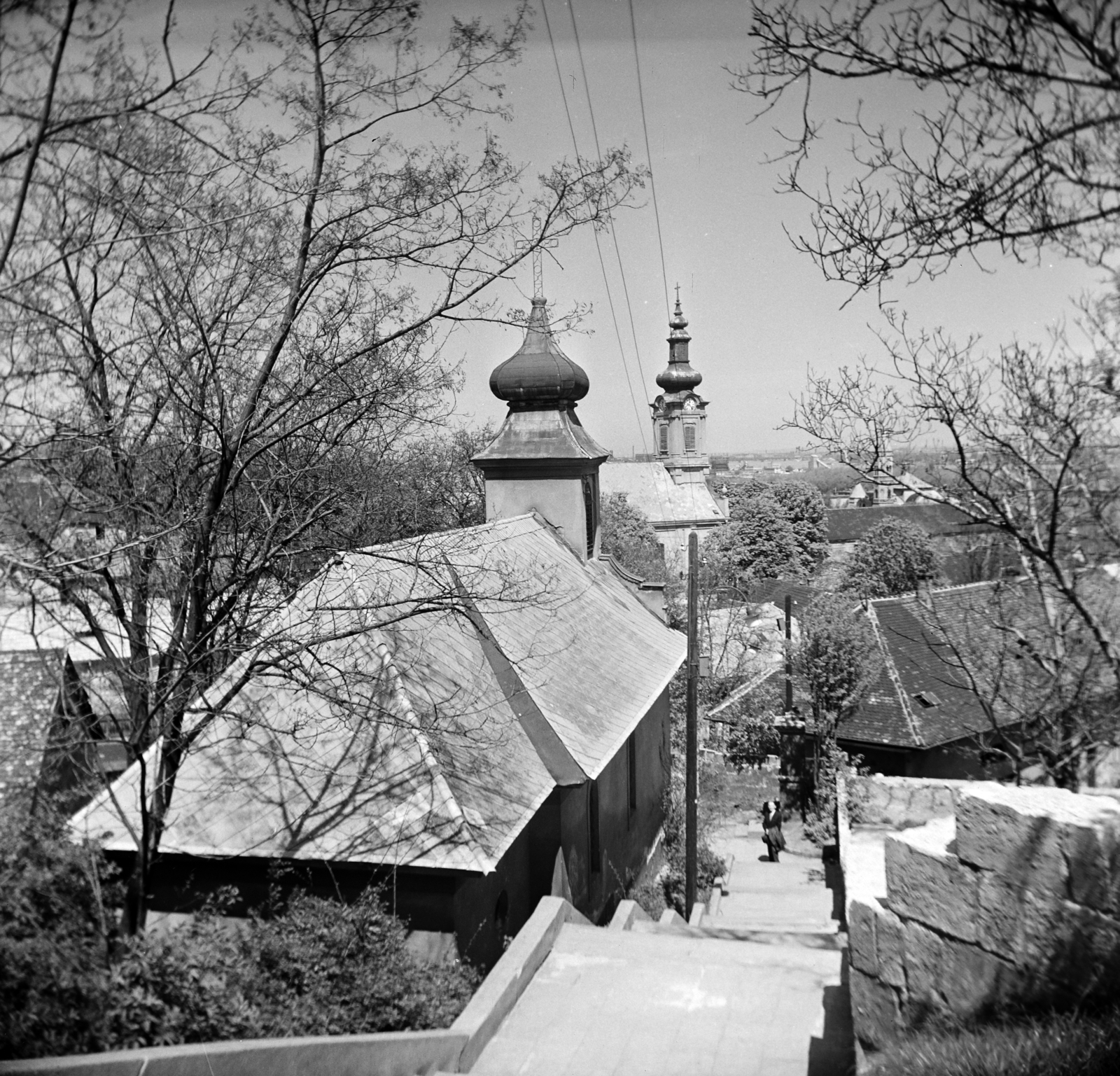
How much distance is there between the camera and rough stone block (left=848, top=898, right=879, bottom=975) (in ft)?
15.5

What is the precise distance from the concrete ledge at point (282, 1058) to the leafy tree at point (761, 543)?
46.1 metres

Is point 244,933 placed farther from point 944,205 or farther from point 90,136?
point 944,205

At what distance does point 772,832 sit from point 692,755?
6.08 meters

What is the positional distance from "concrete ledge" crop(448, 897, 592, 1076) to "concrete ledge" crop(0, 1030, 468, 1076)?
187 millimetres

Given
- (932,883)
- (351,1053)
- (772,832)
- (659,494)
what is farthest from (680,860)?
(659,494)

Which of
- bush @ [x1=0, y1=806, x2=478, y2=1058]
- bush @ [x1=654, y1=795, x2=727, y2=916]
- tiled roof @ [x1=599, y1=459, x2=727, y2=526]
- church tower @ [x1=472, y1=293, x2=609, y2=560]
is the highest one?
tiled roof @ [x1=599, y1=459, x2=727, y2=526]

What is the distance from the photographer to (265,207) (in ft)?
22.0

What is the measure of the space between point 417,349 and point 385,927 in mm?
4819

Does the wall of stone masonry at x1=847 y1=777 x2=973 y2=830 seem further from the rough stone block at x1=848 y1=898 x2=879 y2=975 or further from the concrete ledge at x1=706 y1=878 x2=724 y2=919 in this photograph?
the rough stone block at x1=848 y1=898 x2=879 y2=975

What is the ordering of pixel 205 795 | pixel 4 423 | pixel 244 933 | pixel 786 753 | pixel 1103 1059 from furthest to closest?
pixel 786 753 → pixel 205 795 → pixel 244 933 → pixel 4 423 → pixel 1103 1059

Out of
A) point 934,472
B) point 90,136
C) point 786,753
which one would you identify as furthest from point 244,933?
point 786,753

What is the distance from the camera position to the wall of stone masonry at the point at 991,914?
3.78m

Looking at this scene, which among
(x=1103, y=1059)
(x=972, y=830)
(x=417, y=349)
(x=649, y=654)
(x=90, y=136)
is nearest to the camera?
(x=1103, y=1059)

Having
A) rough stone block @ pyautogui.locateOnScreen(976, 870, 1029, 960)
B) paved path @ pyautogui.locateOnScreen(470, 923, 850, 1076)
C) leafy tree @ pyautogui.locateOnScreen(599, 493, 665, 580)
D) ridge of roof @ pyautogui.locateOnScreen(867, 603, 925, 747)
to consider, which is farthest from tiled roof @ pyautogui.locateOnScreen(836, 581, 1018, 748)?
leafy tree @ pyautogui.locateOnScreen(599, 493, 665, 580)
